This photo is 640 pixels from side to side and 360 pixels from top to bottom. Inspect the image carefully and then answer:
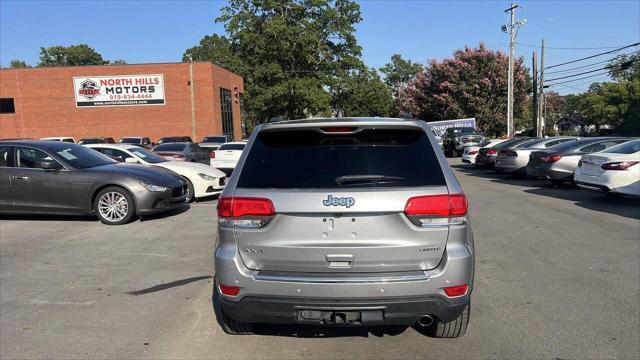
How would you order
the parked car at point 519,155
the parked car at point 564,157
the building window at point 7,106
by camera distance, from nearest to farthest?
the parked car at point 564,157 < the parked car at point 519,155 < the building window at point 7,106

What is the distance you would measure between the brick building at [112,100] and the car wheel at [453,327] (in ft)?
129

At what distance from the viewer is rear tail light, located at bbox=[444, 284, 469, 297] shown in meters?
3.39

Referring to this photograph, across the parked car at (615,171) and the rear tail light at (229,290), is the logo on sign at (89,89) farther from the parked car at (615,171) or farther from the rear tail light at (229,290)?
the rear tail light at (229,290)

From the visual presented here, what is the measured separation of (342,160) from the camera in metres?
3.59

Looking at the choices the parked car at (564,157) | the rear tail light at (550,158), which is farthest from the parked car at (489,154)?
the rear tail light at (550,158)

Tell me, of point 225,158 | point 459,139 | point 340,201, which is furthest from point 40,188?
point 459,139

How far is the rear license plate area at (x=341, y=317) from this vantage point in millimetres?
3352

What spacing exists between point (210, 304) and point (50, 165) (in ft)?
18.6

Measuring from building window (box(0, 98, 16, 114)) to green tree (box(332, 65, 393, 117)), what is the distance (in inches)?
1124

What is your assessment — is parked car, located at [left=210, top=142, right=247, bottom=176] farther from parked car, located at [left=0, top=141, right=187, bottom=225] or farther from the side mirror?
the side mirror

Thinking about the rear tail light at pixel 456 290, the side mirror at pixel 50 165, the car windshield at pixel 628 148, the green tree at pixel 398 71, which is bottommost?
the rear tail light at pixel 456 290

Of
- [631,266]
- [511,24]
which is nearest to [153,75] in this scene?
[511,24]

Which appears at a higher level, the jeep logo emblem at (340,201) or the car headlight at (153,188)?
the jeep logo emblem at (340,201)

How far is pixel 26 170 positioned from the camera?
30.5 feet
